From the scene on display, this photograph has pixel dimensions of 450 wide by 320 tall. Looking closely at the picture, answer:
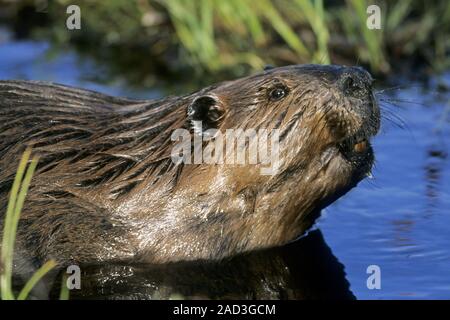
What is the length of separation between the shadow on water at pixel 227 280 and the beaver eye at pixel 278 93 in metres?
0.88

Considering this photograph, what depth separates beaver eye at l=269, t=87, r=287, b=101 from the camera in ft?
19.9

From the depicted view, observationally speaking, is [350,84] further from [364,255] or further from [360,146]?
[364,255]

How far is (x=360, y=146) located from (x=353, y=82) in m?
0.37

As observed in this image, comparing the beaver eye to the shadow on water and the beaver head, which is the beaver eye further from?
the shadow on water

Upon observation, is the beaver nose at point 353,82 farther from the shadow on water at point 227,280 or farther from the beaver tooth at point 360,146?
the shadow on water at point 227,280

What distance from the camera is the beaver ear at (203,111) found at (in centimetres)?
605

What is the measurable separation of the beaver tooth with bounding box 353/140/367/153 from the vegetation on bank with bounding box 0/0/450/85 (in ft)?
9.67

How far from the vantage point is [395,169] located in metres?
7.61

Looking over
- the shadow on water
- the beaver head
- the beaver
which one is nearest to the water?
the shadow on water

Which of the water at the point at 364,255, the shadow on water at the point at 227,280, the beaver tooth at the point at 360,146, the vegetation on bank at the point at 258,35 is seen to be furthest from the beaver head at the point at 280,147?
the vegetation on bank at the point at 258,35

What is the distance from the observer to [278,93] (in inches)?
239
